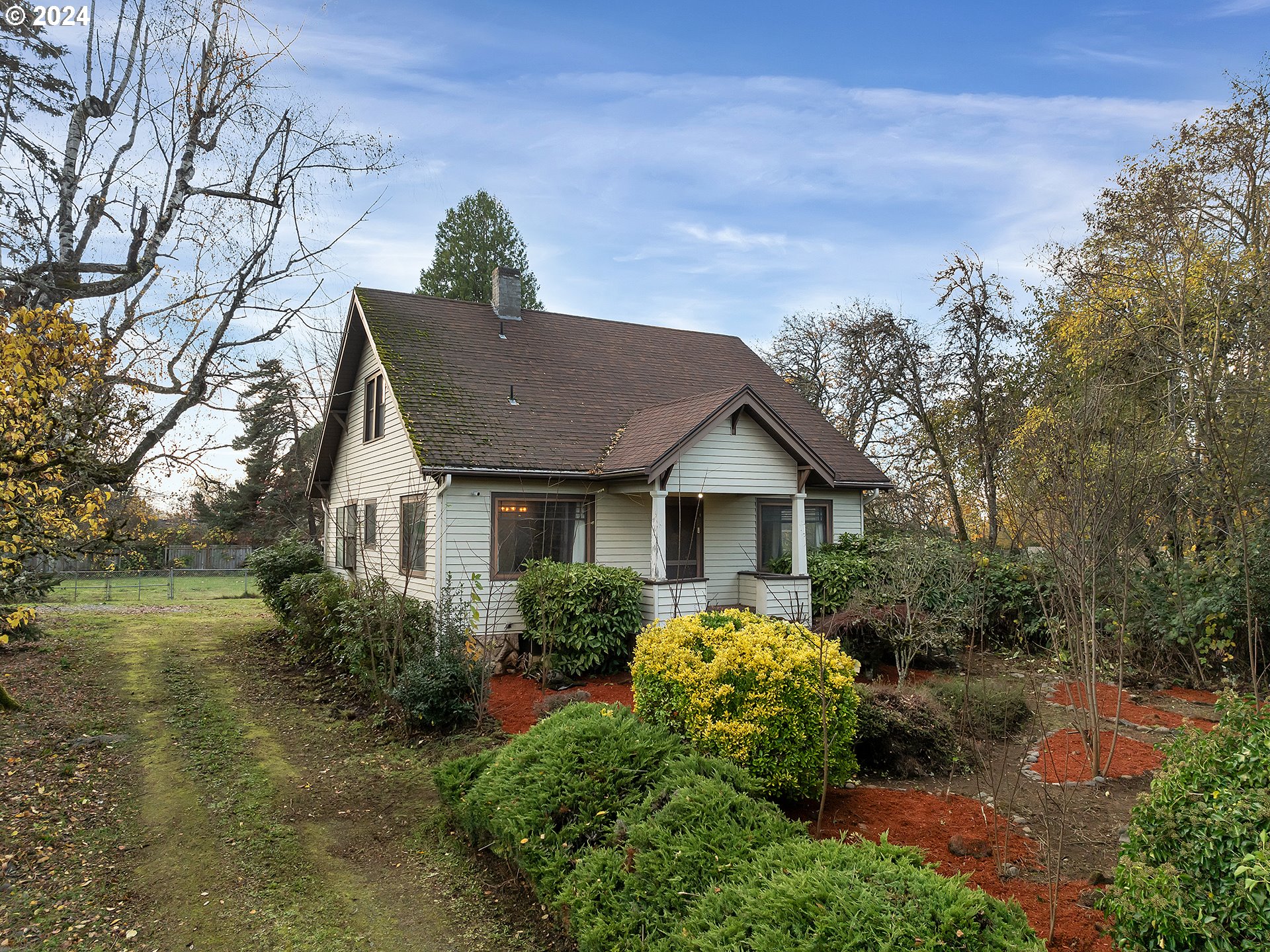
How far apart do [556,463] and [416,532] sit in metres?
2.76

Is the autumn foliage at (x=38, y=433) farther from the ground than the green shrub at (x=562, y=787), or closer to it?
farther from the ground

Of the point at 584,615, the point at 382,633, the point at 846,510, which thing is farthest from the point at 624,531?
the point at 846,510

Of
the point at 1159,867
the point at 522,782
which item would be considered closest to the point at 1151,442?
the point at 1159,867

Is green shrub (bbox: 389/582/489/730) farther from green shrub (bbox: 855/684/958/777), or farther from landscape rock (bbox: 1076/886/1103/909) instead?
landscape rock (bbox: 1076/886/1103/909)

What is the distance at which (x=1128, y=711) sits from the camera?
909 cm

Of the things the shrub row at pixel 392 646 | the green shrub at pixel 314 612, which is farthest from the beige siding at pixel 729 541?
the green shrub at pixel 314 612

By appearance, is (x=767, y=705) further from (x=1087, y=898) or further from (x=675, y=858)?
(x=1087, y=898)

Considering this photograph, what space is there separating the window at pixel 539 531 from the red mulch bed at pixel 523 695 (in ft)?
7.03

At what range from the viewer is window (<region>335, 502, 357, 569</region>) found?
16422 millimetres

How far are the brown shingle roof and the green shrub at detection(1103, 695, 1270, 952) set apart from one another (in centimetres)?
922

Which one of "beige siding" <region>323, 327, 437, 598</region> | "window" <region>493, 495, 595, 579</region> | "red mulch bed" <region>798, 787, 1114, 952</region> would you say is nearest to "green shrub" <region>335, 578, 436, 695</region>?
"beige siding" <region>323, 327, 437, 598</region>

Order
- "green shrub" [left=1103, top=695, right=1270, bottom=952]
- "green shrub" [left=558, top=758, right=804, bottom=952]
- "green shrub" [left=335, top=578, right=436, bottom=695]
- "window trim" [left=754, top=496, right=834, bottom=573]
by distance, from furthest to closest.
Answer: "window trim" [left=754, top=496, right=834, bottom=573]
"green shrub" [left=335, top=578, right=436, bottom=695]
"green shrub" [left=558, top=758, right=804, bottom=952]
"green shrub" [left=1103, top=695, right=1270, bottom=952]

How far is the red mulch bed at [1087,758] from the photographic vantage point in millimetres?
6367

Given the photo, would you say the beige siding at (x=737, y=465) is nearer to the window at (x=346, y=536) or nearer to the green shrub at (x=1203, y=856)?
the window at (x=346, y=536)
